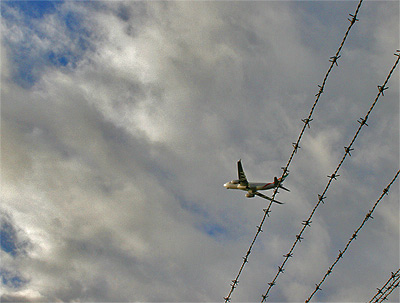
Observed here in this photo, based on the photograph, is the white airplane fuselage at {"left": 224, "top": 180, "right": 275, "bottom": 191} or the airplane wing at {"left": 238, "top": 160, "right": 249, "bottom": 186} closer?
the airplane wing at {"left": 238, "top": 160, "right": 249, "bottom": 186}

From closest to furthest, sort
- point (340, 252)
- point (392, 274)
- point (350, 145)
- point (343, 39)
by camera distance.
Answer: point (343, 39)
point (350, 145)
point (340, 252)
point (392, 274)

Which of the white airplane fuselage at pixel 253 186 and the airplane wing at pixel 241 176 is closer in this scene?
the airplane wing at pixel 241 176

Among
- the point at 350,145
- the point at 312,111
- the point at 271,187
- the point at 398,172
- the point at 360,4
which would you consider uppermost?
the point at 271,187

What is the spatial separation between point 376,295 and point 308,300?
432cm

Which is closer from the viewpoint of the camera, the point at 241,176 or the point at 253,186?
the point at 241,176

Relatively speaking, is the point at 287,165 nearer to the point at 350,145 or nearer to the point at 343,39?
the point at 350,145

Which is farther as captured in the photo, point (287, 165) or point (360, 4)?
point (287, 165)

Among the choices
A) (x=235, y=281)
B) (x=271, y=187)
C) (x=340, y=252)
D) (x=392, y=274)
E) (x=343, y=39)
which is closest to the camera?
(x=343, y=39)

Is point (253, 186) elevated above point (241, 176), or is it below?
below

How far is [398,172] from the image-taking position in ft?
54.6

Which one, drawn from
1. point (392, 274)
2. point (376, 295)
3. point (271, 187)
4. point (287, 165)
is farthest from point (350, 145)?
point (271, 187)

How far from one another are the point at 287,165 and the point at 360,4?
817 cm

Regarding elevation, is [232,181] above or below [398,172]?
above

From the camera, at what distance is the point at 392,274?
880 inches
